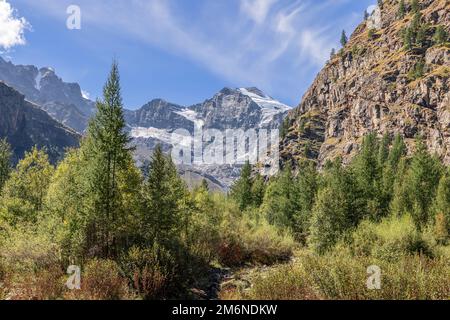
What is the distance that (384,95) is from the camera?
148m

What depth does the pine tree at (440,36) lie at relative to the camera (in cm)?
14212

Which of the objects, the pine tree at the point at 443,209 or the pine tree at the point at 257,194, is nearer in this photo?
the pine tree at the point at 443,209

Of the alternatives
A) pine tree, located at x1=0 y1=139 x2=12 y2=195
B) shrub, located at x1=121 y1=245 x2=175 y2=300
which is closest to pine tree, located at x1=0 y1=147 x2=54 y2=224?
shrub, located at x1=121 y1=245 x2=175 y2=300

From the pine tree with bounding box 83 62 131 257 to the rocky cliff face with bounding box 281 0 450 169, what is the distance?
114601mm

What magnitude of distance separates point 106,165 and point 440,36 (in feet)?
536

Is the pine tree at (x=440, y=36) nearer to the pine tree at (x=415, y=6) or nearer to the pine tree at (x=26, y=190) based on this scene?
the pine tree at (x=415, y=6)

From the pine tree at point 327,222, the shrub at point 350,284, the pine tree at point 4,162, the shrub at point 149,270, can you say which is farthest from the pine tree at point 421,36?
the shrub at point 149,270

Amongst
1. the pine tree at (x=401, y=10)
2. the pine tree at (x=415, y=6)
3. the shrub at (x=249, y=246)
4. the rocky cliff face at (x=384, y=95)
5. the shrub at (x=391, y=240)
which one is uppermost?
the pine tree at (x=401, y=10)

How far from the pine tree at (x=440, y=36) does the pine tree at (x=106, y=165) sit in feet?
524

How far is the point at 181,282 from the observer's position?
68.2ft

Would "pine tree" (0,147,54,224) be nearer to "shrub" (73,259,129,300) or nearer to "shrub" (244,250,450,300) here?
"shrub" (73,259,129,300)

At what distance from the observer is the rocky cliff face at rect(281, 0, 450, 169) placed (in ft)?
417

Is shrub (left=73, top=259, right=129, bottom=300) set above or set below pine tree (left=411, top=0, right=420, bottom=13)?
below
